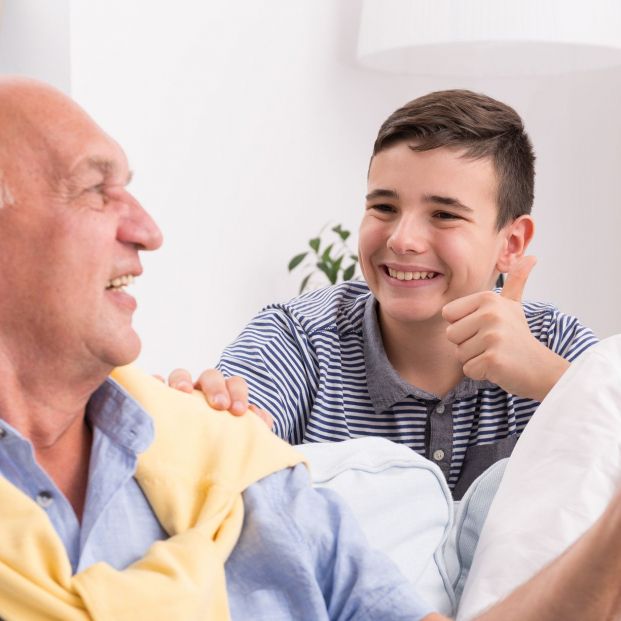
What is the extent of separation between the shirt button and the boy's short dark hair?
1009 millimetres

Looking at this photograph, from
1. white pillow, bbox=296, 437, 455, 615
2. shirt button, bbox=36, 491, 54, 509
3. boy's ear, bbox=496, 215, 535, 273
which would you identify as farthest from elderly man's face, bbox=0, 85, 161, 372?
boy's ear, bbox=496, 215, 535, 273

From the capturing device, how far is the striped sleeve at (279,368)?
1.71 metres

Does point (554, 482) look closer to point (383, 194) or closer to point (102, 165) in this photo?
point (102, 165)

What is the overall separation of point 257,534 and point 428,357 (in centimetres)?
82

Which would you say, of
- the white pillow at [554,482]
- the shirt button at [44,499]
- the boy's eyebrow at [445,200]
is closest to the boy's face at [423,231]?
the boy's eyebrow at [445,200]

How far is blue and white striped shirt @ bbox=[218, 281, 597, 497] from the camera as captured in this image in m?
1.73

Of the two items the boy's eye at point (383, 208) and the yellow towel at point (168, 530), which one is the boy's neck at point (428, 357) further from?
the yellow towel at point (168, 530)

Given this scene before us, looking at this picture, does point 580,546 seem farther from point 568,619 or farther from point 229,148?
point 229,148

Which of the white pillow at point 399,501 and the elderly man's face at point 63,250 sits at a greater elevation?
the elderly man's face at point 63,250

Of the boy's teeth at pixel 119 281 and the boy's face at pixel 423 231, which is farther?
the boy's face at pixel 423 231

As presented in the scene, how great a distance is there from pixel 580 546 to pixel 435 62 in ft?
7.27

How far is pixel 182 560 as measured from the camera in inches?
38.1

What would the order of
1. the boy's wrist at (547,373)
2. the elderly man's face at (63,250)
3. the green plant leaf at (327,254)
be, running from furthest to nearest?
the green plant leaf at (327,254)
the boy's wrist at (547,373)
the elderly man's face at (63,250)

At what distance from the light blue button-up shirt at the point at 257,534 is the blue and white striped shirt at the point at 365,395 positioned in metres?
0.59
